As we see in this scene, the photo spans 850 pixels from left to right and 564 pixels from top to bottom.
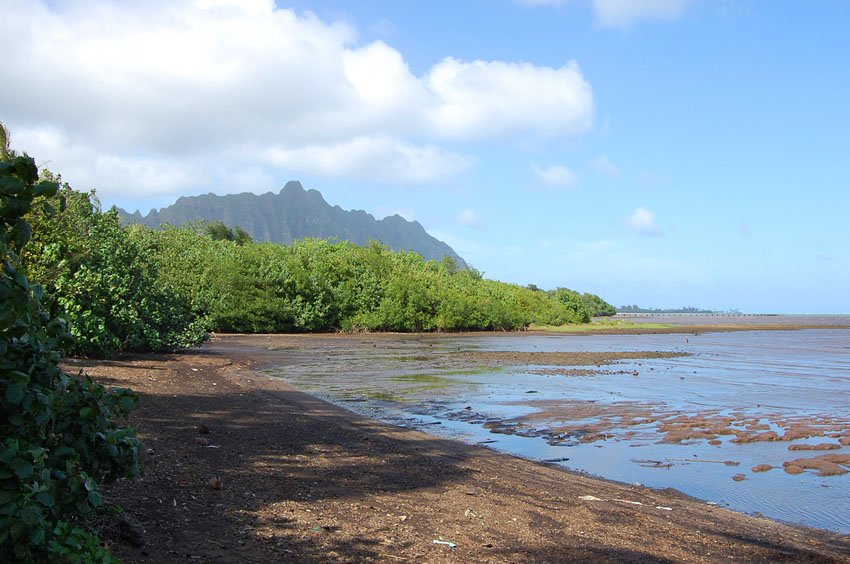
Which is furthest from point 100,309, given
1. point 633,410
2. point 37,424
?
point 37,424

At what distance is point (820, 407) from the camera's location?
55.6 feet

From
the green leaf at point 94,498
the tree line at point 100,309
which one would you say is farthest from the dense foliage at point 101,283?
the green leaf at point 94,498

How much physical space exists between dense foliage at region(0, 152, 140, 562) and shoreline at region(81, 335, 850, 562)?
2.64ft

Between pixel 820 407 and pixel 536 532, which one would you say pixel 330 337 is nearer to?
pixel 820 407

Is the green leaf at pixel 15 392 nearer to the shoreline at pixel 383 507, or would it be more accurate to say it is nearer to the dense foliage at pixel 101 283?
the shoreline at pixel 383 507

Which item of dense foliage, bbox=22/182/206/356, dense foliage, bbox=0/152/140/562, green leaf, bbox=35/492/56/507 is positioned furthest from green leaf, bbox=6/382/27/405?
dense foliage, bbox=22/182/206/356

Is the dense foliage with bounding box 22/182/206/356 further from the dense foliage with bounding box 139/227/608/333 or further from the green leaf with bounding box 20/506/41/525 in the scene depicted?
the dense foliage with bounding box 139/227/608/333

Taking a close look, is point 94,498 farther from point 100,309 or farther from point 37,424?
point 100,309

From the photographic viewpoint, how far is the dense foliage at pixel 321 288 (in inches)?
1823

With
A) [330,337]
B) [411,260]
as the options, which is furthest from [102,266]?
[411,260]

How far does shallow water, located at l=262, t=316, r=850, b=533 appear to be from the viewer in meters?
9.51

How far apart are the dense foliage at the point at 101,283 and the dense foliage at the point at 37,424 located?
11830 millimetres

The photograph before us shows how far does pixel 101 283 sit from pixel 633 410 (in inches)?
535

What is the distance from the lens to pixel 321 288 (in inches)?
1987
